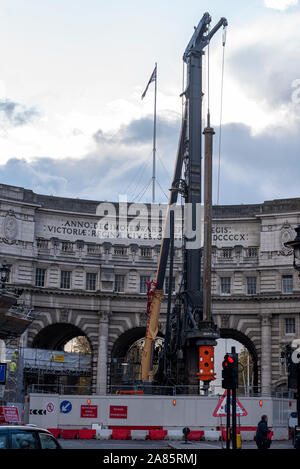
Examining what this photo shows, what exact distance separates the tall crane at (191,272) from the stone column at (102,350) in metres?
19.6

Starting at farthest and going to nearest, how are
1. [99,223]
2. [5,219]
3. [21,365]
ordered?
[99,223]
[5,219]
[21,365]

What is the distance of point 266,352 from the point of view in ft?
244

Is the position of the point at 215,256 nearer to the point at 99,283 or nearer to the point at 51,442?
the point at 99,283

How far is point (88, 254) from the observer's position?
76938 mm

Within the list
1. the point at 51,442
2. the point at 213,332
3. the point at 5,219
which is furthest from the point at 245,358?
the point at 51,442

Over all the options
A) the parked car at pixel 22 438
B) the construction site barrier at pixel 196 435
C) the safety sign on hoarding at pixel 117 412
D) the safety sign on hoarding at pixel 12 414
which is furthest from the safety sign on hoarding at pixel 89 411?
the parked car at pixel 22 438

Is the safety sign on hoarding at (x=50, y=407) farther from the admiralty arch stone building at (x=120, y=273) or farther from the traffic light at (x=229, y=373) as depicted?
the admiralty arch stone building at (x=120, y=273)

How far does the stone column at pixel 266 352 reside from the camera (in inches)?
2906

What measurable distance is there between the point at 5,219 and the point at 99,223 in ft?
33.7

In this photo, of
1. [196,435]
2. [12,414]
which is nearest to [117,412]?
[196,435]

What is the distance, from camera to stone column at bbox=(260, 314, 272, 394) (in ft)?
Result: 242

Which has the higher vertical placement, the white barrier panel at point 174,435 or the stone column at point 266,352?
the stone column at point 266,352

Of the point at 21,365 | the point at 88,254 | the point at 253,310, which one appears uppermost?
the point at 88,254

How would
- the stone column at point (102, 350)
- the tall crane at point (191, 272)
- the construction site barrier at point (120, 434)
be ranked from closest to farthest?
the construction site barrier at point (120, 434) → the tall crane at point (191, 272) → the stone column at point (102, 350)
